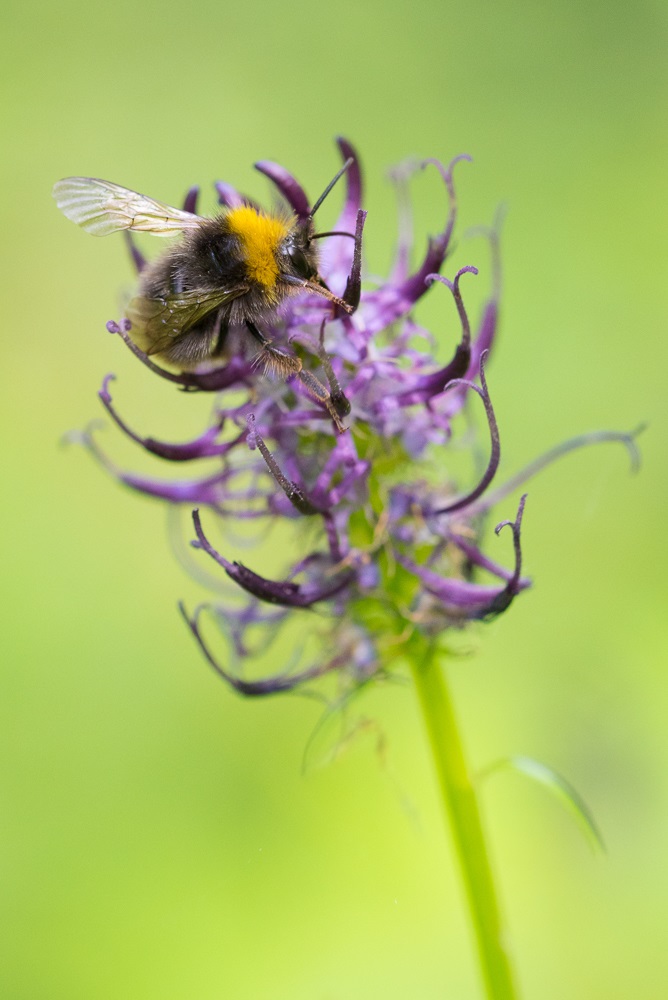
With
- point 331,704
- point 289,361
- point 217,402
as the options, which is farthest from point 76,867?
point 289,361

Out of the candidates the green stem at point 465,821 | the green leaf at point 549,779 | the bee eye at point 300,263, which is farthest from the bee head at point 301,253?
the green leaf at point 549,779

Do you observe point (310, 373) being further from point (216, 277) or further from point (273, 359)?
point (216, 277)

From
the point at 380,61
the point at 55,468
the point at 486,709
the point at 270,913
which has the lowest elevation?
the point at 270,913

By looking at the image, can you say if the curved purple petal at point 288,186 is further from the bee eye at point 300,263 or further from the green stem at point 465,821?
the green stem at point 465,821

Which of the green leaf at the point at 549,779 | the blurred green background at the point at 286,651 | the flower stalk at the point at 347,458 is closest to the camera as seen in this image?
the flower stalk at the point at 347,458

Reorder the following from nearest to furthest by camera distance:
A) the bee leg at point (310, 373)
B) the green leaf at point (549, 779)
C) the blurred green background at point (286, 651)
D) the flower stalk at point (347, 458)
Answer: the bee leg at point (310, 373), the flower stalk at point (347, 458), the green leaf at point (549, 779), the blurred green background at point (286, 651)

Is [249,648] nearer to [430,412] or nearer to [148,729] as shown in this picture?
[430,412]

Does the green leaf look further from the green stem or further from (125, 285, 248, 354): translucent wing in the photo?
(125, 285, 248, 354): translucent wing

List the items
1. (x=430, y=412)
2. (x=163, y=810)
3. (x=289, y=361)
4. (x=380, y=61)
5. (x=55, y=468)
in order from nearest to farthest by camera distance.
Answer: (x=289, y=361) → (x=430, y=412) → (x=163, y=810) → (x=55, y=468) → (x=380, y=61)

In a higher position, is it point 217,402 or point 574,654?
point 217,402
